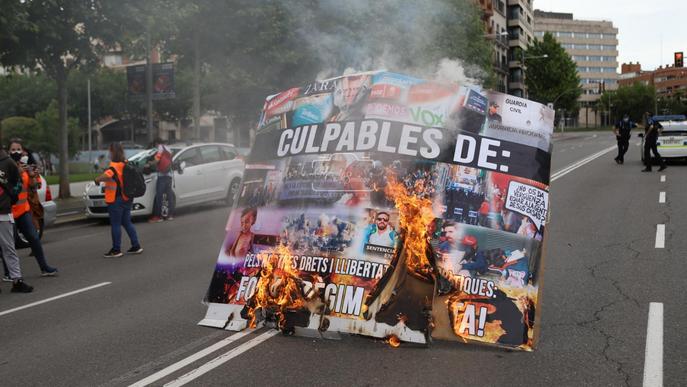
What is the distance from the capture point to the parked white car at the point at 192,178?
12.6 m

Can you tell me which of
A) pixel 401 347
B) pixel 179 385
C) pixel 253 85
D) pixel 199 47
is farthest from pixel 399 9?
pixel 253 85

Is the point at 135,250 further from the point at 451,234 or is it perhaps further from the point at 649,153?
the point at 649,153

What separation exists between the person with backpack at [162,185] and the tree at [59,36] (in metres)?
3.43

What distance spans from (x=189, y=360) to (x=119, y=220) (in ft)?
16.6

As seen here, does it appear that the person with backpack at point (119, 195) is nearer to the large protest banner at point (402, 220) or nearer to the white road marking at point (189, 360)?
the large protest banner at point (402, 220)

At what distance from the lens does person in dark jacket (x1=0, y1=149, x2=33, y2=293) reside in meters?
6.85

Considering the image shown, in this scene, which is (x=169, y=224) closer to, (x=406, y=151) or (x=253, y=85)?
(x=406, y=151)

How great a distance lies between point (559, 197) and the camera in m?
13.6

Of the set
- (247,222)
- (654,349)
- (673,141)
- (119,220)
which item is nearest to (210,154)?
(119,220)

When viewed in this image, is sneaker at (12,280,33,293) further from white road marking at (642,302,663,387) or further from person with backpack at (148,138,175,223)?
white road marking at (642,302,663,387)

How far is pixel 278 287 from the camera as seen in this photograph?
4816 mm

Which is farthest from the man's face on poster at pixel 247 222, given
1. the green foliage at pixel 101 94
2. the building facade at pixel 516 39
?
the building facade at pixel 516 39

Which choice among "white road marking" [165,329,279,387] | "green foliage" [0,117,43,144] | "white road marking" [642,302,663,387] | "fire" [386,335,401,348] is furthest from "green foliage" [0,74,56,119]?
"white road marking" [642,302,663,387]

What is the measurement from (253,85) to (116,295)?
56.8 ft
